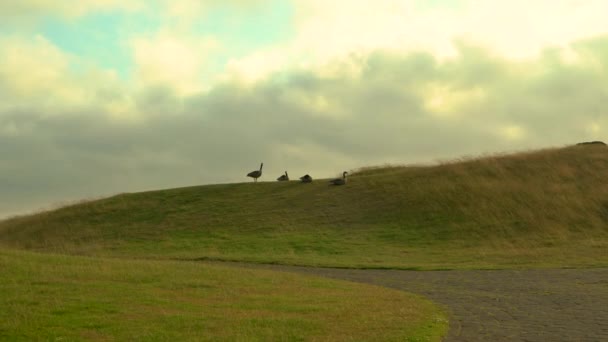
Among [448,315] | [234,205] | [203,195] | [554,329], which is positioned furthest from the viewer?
[203,195]

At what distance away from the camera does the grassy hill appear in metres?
38.7

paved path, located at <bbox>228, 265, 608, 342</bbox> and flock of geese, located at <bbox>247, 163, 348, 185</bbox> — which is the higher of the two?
flock of geese, located at <bbox>247, 163, 348, 185</bbox>

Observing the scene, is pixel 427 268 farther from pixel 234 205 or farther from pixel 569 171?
pixel 569 171

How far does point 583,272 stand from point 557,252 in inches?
296

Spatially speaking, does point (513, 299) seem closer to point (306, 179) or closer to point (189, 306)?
point (189, 306)

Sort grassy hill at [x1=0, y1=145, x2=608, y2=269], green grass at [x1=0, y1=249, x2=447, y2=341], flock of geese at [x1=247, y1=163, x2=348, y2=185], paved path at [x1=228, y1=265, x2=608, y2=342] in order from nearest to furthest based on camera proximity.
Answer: green grass at [x1=0, y1=249, x2=447, y2=341], paved path at [x1=228, y1=265, x2=608, y2=342], grassy hill at [x1=0, y1=145, x2=608, y2=269], flock of geese at [x1=247, y1=163, x2=348, y2=185]

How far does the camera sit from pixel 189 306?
17.7 m

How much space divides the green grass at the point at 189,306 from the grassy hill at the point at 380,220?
12648 mm

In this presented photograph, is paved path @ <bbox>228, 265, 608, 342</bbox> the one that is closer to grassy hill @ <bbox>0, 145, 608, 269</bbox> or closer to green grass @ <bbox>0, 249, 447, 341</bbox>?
green grass @ <bbox>0, 249, 447, 341</bbox>

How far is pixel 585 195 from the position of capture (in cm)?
5069

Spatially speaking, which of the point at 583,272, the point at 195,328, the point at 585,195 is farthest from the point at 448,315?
the point at 585,195

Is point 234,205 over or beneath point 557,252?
over

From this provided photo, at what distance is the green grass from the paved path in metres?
1.14

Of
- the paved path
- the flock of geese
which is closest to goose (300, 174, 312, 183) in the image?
the flock of geese
